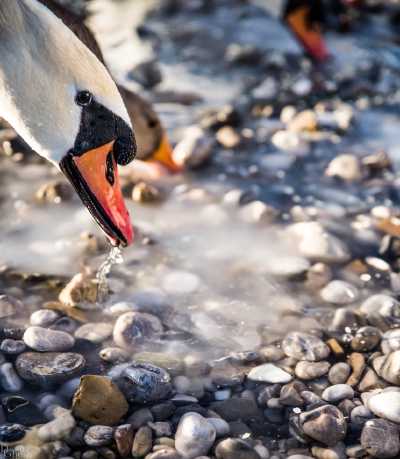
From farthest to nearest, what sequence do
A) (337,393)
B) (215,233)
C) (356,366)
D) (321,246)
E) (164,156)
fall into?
1. (164,156)
2. (215,233)
3. (321,246)
4. (356,366)
5. (337,393)

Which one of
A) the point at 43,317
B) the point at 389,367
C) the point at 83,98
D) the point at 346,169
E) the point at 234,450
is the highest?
the point at 83,98

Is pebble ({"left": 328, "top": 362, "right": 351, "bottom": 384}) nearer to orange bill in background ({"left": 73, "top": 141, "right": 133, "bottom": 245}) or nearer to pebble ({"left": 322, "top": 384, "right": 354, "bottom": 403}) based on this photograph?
pebble ({"left": 322, "top": 384, "right": 354, "bottom": 403})

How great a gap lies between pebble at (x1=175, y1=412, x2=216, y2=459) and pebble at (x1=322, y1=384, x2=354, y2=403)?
1.20 ft

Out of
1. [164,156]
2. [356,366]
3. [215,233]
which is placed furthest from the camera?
[164,156]

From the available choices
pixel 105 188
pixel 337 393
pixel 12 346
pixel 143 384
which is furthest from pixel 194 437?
pixel 105 188

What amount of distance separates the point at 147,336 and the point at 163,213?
2.73ft

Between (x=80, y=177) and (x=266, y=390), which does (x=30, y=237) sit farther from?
(x=266, y=390)

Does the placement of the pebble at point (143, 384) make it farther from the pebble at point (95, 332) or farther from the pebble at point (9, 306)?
the pebble at point (9, 306)

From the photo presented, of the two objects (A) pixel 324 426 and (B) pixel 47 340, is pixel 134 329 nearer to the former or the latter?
(B) pixel 47 340

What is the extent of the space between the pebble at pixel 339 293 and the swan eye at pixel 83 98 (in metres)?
1.08

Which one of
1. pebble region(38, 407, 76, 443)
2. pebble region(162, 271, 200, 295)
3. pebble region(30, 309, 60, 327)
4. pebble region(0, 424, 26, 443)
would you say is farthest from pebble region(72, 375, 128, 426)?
pebble region(162, 271, 200, 295)

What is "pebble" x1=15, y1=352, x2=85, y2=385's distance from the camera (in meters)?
2.04

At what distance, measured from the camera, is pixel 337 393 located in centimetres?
202

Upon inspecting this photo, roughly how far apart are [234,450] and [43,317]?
2.68 ft
